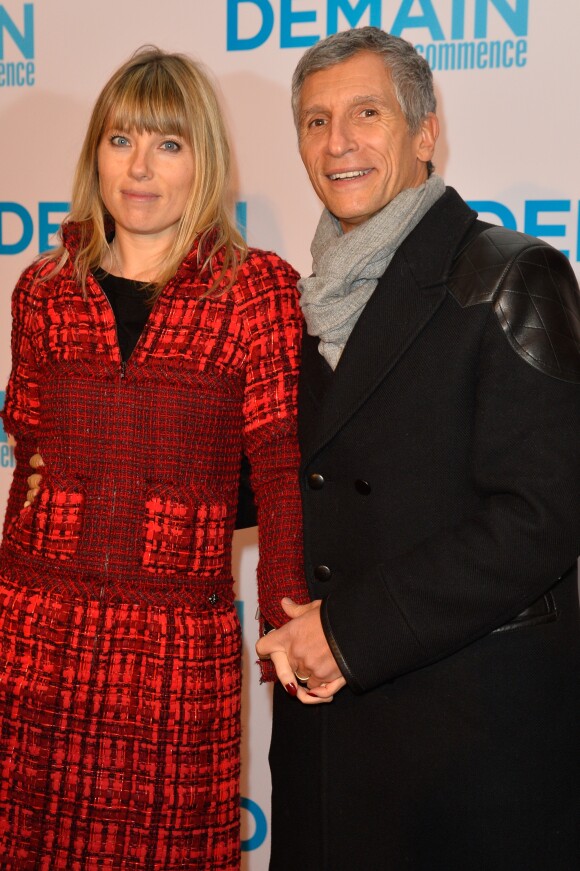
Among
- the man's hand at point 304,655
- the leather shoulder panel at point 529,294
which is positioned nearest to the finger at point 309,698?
the man's hand at point 304,655

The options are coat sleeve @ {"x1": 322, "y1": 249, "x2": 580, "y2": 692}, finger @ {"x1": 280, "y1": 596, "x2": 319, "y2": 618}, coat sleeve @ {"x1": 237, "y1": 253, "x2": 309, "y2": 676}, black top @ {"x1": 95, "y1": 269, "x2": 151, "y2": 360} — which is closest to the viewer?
coat sleeve @ {"x1": 322, "y1": 249, "x2": 580, "y2": 692}

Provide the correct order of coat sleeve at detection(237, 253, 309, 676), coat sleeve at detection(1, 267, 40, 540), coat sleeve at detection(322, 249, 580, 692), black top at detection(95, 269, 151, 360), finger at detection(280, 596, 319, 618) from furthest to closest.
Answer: coat sleeve at detection(1, 267, 40, 540)
black top at detection(95, 269, 151, 360)
coat sleeve at detection(237, 253, 309, 676)
finger at detection(280, 596, 319, 618)
coat sleeve at detection(322, 249, 580, 692)

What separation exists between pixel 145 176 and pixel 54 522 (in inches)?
26.5

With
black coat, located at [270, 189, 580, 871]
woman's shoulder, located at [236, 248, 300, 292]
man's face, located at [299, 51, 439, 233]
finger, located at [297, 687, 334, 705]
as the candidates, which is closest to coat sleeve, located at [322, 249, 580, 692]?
black coat, located at [270, 189, 580, 871]

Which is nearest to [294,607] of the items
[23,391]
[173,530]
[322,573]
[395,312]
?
[322,573]

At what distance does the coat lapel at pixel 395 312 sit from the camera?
1669 mm

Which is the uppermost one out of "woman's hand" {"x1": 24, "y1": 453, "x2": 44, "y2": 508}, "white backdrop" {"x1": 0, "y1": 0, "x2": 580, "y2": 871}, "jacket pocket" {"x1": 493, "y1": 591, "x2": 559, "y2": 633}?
"white backdrop" {"x1": 0, "y1": 0, "x2": 580, "y2": 871}

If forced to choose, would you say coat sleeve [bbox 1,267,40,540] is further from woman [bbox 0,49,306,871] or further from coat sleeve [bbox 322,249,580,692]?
coat sleeve [bbox 322,249,580,692]

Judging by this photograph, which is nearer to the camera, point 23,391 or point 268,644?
point 268,644

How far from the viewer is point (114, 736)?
1.88 meters

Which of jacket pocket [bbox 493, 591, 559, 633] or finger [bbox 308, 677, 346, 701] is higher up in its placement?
jacket pocket [bbox 493, 591, 559, 633]

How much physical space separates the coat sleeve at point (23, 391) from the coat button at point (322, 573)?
0.68 metres

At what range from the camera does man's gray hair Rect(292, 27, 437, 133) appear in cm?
181

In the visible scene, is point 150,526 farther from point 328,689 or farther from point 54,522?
point 328,689
